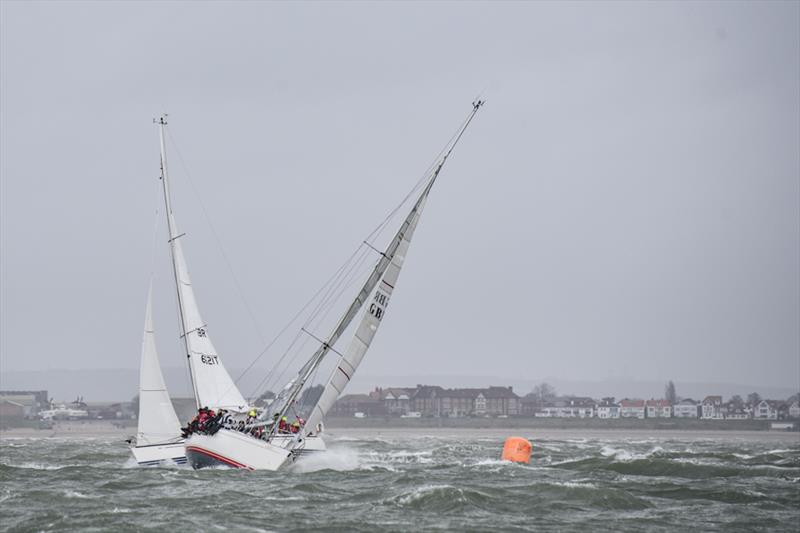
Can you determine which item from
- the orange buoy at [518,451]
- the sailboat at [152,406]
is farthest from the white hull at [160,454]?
the orange buoy at [518,451]

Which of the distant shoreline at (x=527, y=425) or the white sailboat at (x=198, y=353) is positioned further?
the distant shoreline at (x=527, y=425)

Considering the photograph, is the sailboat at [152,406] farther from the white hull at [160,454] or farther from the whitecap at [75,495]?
the whitecap at [75,495]

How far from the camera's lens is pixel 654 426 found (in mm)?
152750

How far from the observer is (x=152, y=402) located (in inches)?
Answer: 1644

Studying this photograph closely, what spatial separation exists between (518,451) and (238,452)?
13.0 m

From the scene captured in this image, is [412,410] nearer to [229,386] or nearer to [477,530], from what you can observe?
[229,386]

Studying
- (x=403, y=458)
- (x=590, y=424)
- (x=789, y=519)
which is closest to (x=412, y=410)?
(x=590, y=424)

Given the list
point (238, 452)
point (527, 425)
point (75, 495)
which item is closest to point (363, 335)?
point (238, 452)

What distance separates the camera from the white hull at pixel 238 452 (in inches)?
1357

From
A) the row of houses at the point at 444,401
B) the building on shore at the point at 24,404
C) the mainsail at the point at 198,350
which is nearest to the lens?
the mainsail at the point at 198,350

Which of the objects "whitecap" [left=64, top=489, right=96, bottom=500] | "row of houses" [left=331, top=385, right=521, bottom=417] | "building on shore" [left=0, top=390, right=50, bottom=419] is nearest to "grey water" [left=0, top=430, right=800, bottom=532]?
"whitecap" [left=64, top=489, right=96, bottom=500]

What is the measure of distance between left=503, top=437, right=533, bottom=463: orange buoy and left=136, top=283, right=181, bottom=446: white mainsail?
471 inches

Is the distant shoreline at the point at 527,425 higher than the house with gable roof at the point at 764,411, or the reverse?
the house with gable roof at the point at 764,411

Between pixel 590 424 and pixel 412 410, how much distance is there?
117 feet
